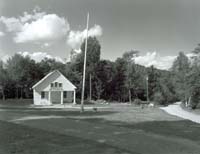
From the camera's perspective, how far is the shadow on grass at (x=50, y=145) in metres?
6.05

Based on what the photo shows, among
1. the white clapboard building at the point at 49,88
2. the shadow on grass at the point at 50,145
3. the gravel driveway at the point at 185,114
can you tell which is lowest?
the gravel driveway at the point at 185,114

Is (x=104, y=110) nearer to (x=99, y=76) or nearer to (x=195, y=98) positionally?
(x=195, y=98)

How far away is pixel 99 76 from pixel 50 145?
4678 centimetres

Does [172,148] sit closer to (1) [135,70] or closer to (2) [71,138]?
(2) [71,138]

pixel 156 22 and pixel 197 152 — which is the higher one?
pixel 156 22

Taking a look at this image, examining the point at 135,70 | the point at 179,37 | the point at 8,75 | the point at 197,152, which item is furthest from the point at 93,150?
the point at 135,70

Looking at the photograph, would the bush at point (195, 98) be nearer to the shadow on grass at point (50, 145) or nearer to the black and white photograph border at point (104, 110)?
the black and white photograph border at point (104, 110)

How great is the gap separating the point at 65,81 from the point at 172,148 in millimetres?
32659

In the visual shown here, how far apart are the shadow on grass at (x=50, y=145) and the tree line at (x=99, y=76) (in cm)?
3526

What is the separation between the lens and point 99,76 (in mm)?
53438

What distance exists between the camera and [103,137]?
7.93 meters

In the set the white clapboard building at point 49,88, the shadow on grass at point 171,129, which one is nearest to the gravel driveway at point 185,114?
the shadow on grass at point 171,129

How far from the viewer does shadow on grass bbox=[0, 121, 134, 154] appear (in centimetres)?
605

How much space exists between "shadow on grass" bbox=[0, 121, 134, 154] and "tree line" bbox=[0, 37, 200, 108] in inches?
1388
